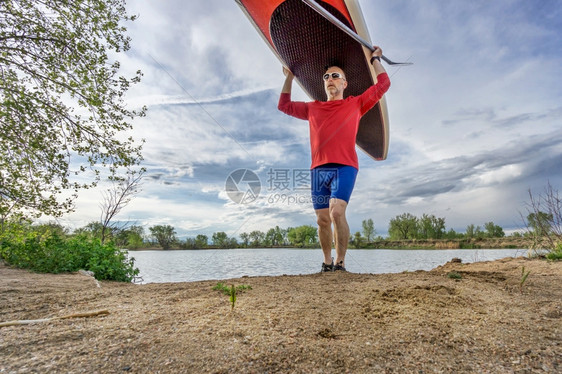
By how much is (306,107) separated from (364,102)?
0.83m

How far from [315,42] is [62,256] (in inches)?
200

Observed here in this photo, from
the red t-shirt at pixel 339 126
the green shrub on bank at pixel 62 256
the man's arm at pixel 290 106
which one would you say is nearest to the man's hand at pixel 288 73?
the man's arm at pixel 290 106

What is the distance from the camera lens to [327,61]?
155 inches

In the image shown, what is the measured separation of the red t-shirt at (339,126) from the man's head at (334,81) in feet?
0.65

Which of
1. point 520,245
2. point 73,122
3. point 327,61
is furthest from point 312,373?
point 520,245

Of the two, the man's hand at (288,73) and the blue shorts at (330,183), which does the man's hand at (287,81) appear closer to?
the man's hand at (288,73)

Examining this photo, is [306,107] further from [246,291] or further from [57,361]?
[57,361]

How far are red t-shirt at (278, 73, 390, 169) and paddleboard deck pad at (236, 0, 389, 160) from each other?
46cm

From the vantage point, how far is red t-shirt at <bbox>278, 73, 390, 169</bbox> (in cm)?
350

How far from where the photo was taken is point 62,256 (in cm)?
425

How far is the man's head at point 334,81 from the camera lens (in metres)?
3.81

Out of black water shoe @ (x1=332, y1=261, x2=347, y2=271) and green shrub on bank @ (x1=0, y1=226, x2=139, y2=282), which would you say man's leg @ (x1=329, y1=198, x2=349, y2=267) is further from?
green shrub on bank @ (x1=0, y1=226, x2=139, y2=282)

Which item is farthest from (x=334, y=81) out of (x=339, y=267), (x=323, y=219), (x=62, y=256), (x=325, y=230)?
(x=62, y=256)

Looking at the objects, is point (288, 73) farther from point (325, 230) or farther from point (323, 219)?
point (325, 230)
